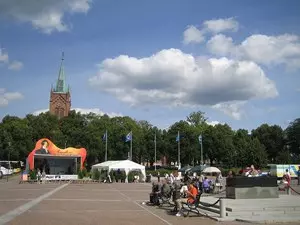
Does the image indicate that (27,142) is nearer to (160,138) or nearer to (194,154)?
(160,138)

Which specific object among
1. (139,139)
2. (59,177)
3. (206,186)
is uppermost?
(139,139)

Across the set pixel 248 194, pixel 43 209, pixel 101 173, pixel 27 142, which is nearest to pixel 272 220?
pixel 248 194

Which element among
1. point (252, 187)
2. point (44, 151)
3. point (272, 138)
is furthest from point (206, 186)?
point (272, 138)

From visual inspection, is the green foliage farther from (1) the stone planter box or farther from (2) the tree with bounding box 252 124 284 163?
(2) the tree with bounding box 252 124 284 163

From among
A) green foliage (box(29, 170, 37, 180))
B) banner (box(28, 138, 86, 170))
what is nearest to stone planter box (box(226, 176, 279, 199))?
green foliage (box(29, 170, 37, 180))

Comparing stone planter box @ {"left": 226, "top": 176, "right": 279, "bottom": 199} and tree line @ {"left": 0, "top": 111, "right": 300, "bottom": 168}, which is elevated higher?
tree line @ {"left": 0, "top": 111, "right": 300, "bottom": 168}

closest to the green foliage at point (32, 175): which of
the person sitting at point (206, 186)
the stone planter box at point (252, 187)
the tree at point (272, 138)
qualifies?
the person sitting at point (206, 186)

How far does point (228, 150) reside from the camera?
90.0 m

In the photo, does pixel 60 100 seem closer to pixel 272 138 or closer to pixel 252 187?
pixel 272 138

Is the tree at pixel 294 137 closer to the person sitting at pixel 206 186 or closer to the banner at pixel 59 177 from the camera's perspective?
the banner at pixel 59 177

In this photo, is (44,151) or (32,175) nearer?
(32,175)

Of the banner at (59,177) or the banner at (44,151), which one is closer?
the banner at (59,177)

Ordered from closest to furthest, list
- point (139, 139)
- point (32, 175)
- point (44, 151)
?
point (32, 175), point (44, 151), point (139, 139)

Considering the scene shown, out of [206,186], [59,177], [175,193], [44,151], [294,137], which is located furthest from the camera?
[294,137]
